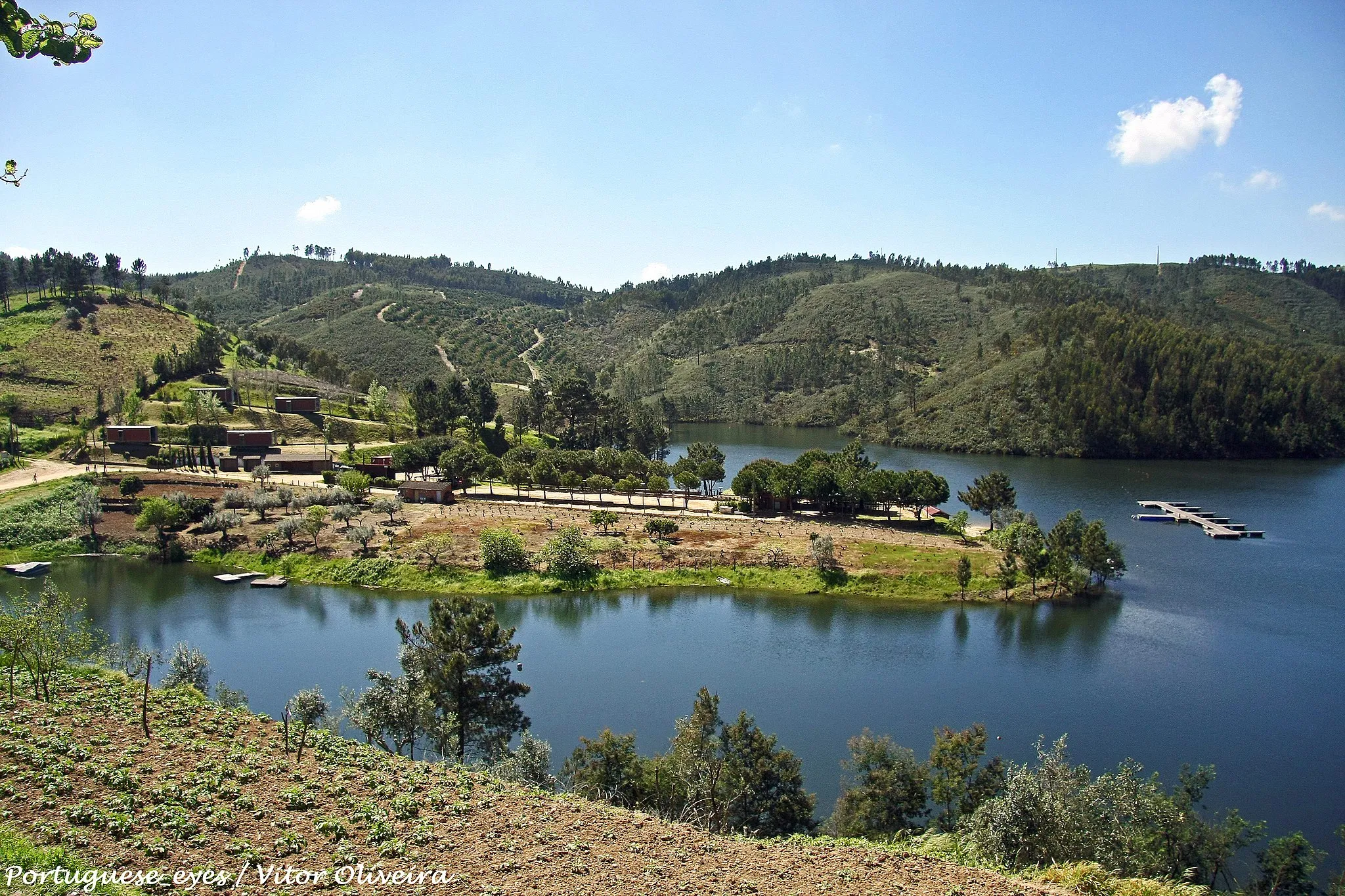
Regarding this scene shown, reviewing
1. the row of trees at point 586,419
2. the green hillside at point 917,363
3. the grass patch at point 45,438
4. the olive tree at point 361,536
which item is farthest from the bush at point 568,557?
the green hillside at point 917,363

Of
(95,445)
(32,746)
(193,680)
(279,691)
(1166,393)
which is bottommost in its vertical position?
(279,691)

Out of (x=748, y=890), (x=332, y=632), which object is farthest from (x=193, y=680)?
(x=748, y=890)

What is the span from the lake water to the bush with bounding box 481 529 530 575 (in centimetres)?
390

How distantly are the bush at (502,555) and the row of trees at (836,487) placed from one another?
2161 cm

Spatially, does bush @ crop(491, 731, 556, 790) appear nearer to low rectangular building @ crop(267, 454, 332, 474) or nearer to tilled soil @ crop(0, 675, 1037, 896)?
tilled soil @ crop(0, 675, 1037, 896)

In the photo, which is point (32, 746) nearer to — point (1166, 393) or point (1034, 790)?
point (1034, 790)

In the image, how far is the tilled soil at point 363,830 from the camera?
13094 millimetres

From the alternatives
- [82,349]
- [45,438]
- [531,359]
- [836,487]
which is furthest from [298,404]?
[531,359]

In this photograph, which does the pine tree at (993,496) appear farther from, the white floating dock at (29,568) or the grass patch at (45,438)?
the grass patch at (45,438)

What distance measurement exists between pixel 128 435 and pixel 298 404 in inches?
824

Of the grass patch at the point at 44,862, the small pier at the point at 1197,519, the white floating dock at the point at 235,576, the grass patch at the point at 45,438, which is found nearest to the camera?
the grass patch at the point at 44,862

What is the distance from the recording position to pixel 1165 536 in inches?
2542

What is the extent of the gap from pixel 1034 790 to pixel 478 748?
17.0 m

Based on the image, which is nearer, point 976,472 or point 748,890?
point 748,890
